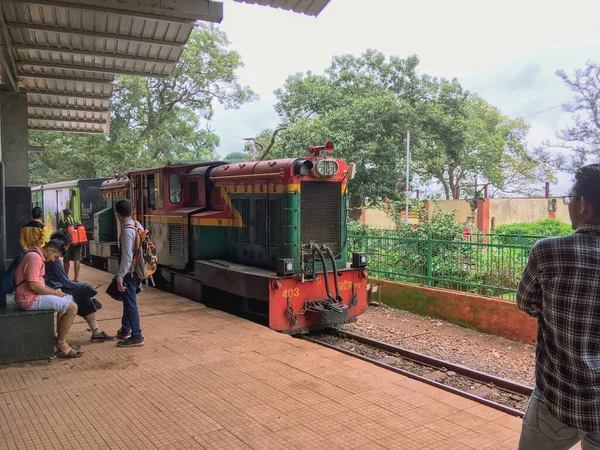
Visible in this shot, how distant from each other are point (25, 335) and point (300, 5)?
476cm

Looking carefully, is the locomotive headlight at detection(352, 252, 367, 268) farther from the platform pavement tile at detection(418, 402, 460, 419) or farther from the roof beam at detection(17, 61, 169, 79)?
the roof beam at detection(17, 61, 169, 79)

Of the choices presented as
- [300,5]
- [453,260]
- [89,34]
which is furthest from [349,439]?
[89,34]

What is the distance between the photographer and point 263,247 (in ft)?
26.1

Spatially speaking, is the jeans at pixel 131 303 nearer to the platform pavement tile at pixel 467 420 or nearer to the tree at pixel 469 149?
the platform pavement tile at pixel 467 420

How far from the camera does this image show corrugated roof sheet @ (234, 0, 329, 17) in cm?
582

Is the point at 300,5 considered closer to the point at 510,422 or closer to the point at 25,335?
the point at 25,335

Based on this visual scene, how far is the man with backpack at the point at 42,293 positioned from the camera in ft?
17.0

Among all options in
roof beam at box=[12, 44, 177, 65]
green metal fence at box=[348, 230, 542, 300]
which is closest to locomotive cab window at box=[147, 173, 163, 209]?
roof beam at box=[12, 44, 177, 65]

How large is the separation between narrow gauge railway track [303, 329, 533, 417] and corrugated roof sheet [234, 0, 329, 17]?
163 inches

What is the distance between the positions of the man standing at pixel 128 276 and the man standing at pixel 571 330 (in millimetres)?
4755

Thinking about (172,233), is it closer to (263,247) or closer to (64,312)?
(263,247)

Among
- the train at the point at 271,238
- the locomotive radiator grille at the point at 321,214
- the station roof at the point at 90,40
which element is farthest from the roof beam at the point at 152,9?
the locomotive radiator grille at the point at 321,214

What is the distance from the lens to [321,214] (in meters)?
7.75

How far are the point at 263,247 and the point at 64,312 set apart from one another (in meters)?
3.24
